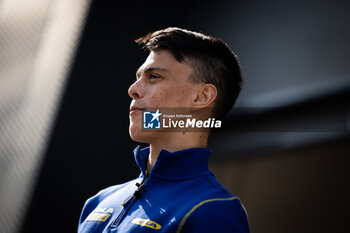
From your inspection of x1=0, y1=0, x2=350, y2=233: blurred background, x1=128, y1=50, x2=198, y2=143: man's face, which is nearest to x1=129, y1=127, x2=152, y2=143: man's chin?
x1=128, y1=50, x2=198, y2=143: man's face

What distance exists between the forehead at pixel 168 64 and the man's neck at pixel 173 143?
0.55 feet

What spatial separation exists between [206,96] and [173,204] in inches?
12.8

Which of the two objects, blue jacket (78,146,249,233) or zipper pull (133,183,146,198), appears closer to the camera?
blue jacket (78,146,249,233)

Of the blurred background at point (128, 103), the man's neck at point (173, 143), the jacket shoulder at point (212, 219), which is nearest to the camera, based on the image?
the jacket shoulder at point (212, 219)

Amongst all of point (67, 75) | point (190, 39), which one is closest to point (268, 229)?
point (190, 39)

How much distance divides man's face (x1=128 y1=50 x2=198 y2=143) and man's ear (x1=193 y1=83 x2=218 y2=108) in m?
0.02

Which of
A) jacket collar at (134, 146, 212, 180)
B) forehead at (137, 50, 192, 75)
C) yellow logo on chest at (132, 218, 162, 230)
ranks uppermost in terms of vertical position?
forehead at (137, 50, 192, 75)

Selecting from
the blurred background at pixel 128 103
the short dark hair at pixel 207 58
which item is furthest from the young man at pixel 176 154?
the blurred background at pixel 128 103

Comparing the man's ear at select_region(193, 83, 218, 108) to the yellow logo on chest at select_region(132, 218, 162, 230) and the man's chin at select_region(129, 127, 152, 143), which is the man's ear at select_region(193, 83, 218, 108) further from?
the yellow logo on chest at select_region(132, 218, 162, 230)

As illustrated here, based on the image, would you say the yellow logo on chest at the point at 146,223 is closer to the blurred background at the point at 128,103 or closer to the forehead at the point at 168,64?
the forehead at the point at 168,64

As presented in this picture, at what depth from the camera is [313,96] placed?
138 cm

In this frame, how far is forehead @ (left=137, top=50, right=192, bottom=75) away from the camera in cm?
86

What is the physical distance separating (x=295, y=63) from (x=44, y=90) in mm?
1294

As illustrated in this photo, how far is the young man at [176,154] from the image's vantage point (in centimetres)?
67
